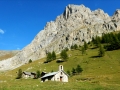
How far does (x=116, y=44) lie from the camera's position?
5084 inches

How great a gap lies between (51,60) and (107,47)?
132 feet

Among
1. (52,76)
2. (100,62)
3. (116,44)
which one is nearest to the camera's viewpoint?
(52,76)

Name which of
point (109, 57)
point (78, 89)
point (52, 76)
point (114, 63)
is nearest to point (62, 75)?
point (52, 76)

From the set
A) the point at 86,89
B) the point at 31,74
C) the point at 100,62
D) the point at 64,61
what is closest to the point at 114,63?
the point at 100,62

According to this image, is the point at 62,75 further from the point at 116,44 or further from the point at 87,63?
the point at 116,44

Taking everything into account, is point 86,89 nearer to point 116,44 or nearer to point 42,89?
point 42,89

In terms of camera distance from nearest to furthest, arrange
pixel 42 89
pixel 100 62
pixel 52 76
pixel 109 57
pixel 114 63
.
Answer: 1. pixel 42 89
2. pixel 52 76
3. pixel 114 63
4. pixel 100 62
5. pixel 109 57

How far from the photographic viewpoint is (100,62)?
330ft

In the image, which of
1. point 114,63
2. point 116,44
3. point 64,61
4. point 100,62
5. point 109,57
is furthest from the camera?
point 116,44

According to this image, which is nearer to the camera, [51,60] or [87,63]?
[87,63]

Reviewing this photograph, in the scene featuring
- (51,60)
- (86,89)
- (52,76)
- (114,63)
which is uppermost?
(51,60)

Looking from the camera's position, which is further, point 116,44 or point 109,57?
point 116,44

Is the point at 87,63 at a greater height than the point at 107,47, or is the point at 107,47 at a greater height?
the point at 107,47

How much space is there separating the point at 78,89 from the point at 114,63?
215 feet
